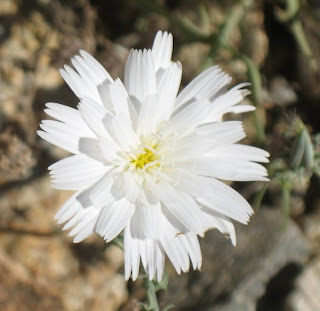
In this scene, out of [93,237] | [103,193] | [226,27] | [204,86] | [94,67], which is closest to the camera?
[103,193]

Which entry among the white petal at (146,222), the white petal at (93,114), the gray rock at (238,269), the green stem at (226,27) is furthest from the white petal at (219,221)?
the green stem at (226,27)

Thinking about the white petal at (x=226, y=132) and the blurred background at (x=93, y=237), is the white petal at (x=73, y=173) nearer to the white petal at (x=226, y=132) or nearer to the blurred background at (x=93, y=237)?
the white petal at (x=226, y=132)

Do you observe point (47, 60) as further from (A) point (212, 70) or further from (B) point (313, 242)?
(B) point (313, 242)

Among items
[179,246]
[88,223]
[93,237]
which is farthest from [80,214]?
[93,237]

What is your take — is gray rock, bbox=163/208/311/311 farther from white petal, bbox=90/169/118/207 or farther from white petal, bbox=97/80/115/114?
white petal, bbox=97/80/115/114

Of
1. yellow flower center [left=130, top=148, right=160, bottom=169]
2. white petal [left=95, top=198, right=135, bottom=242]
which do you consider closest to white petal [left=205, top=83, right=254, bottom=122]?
yellow flower center [left=130, top=148, right=160, bottom=169]

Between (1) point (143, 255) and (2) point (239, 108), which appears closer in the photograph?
(1) point (143, 255)

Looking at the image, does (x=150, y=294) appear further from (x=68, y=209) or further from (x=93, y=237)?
→ (x=93, y=237)
